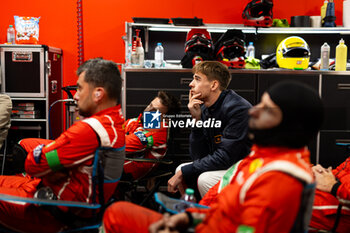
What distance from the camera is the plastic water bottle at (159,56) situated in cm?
436

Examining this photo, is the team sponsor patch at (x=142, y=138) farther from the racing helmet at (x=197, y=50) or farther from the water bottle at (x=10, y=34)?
the water bottle at (x=10, y=34)

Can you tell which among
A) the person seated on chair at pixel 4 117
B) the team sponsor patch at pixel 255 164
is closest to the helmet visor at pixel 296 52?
the person seated on chair at pixel 4 117

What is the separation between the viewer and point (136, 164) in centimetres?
290

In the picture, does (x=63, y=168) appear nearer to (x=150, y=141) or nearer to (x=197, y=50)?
(x=150, y=141)

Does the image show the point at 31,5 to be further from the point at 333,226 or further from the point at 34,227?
the point at 333,226

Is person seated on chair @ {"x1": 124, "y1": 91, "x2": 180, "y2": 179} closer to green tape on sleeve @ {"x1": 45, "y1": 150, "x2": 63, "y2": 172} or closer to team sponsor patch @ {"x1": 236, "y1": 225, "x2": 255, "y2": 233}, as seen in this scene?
green tape on sleeve @ {"x1": 45, "y1": 150, "x2": 63, "y2": 172}

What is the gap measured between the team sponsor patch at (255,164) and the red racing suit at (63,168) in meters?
0.75

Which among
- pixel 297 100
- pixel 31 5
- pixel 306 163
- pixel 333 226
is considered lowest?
pixel 333 226

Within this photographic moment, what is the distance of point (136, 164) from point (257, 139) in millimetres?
1883

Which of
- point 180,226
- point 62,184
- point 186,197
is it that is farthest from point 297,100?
point 62,184

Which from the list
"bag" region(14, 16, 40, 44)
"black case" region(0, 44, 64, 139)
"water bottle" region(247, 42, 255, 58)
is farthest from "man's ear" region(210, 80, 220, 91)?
"bag" region(14, 16, 40, 44)

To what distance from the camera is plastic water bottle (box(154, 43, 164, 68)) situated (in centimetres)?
436

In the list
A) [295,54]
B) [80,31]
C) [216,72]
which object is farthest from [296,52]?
[80,31]

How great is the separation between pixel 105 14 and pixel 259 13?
2039 mm
